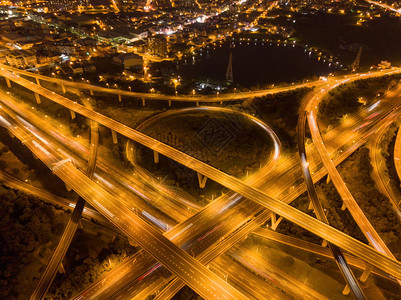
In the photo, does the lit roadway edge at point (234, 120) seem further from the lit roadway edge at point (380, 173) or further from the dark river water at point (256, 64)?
the dark river water at point (256, 64)

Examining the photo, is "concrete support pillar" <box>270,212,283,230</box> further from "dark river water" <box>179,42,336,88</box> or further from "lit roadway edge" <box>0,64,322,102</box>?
"dark river water" <box>179,42,336,88</box>

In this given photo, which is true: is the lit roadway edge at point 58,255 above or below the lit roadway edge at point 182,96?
below

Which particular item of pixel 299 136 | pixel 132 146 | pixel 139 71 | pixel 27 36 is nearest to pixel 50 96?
pixel 132 146

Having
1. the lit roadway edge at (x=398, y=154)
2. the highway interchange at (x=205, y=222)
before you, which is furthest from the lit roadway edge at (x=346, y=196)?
the lit roadway edge at (x=398, y=154)

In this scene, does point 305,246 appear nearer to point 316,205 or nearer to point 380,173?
point 316,205

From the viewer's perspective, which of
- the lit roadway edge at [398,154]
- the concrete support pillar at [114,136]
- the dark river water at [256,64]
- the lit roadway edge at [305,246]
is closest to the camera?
the lit roadway edge at [305,246]

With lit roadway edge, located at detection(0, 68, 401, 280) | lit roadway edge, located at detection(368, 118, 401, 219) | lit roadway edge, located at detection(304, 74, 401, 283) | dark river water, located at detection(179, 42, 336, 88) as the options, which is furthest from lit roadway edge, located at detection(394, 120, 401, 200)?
dark river water, located at detection(179, 42, 336, 88)

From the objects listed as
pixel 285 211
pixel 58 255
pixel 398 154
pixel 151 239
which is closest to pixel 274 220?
pixel 285 211

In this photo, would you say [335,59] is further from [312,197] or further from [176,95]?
[312,197]
